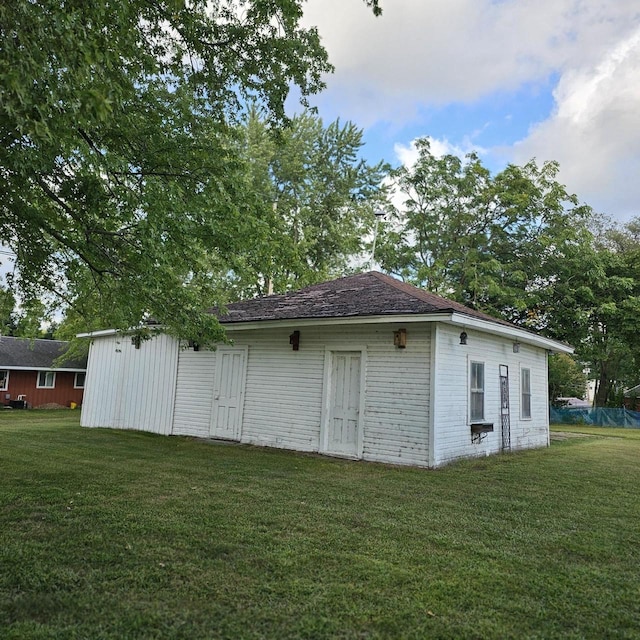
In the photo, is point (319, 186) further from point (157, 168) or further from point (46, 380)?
point (157, 168)

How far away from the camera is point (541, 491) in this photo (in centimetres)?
631

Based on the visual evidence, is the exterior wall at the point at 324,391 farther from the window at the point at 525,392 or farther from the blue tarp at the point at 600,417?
the blue tarp at the point at 600,417

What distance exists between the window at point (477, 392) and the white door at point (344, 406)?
219 cm

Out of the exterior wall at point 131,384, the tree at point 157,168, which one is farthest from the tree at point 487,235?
the tree at point 157,168

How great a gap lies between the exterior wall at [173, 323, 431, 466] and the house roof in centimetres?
1717

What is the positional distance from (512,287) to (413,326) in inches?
600

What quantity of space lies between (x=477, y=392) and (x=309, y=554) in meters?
6.59

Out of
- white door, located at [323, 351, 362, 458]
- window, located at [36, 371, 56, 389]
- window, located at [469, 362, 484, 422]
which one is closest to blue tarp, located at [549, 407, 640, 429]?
window, located at [469, 362, 484, 422]

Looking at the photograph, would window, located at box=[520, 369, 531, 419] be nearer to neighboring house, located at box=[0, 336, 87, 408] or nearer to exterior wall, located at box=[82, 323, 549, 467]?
exterior wall, located at box=[82, 323, 549, 467]

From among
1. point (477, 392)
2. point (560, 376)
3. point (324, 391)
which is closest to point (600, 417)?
point (560, 376)

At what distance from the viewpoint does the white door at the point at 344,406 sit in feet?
28.4

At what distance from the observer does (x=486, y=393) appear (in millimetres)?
9711

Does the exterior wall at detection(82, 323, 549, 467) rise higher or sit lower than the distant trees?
lower

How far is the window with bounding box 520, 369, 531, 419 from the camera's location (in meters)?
11.3
